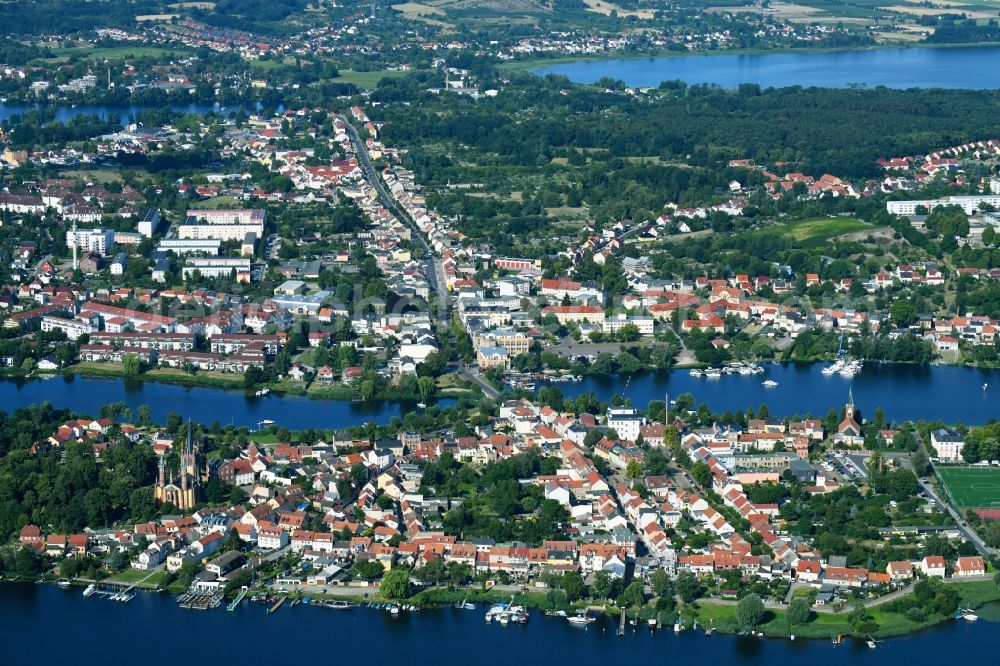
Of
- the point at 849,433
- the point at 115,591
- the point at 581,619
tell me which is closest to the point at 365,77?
the point at 849,433

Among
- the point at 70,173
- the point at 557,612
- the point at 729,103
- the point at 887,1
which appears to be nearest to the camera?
the point at 557,612

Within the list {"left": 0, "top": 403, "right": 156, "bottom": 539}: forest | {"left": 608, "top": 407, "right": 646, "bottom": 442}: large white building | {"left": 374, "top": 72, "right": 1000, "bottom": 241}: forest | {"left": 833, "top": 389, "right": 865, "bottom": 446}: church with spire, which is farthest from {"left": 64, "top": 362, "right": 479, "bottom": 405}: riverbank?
{"left": 374, "top": 72, "right": 1000, "bottom": 241}: forest

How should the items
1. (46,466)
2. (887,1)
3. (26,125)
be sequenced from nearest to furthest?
1. (46,466)
2. (26,125)
3. (887,1)

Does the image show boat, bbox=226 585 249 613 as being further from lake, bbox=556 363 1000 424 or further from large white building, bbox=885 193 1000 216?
large white building, bbox=885 193 1000 216

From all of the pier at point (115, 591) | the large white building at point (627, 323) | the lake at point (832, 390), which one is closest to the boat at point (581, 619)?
the pier at point (115, 591)

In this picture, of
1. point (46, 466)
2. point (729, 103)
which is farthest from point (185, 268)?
point (729, 103)

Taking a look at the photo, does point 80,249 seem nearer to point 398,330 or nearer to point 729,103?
point 398,330

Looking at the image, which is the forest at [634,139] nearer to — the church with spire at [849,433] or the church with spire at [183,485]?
the church with spire at [849,433]
